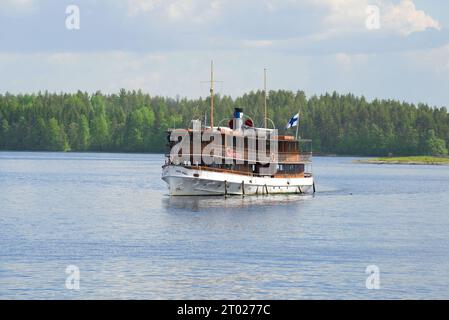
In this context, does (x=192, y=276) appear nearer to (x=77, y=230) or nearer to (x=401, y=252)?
(x=401, y=252)

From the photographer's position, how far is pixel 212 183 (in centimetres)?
9369

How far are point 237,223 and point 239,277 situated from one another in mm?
25118

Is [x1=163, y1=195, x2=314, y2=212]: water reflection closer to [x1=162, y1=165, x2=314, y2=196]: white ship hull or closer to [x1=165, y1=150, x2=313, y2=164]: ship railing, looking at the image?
[x1=162, y1=165, x2=314, y2=196]: white ship hull

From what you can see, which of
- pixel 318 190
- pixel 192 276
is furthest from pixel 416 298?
pixel 318 190

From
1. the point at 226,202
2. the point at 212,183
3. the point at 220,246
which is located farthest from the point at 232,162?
the point at 220,246

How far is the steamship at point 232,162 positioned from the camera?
301 ft

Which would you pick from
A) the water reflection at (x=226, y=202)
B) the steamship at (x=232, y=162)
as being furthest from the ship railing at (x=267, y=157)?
the water reflection at (x=226, y=202)

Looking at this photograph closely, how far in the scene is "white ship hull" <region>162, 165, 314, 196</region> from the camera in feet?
302

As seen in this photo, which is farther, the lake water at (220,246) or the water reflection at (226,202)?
the water reflection at (226,202)

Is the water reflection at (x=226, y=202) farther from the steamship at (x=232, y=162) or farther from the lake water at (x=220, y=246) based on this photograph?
the steamship at (x=232, y=162)

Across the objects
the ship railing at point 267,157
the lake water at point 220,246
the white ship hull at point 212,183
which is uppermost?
the ship railing at point 267,157

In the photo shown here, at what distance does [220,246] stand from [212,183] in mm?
32784

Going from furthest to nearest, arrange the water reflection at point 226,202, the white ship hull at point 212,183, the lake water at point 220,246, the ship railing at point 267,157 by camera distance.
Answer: the white ship hull at point 212,183 < the ship railing at point 267,157 < the water reflection at point 226,202 < the lake water at point 220,246
